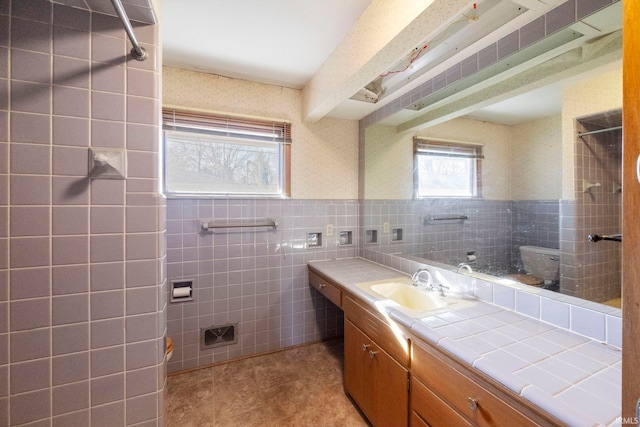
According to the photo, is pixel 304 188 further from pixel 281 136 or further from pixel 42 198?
pixel 42 198

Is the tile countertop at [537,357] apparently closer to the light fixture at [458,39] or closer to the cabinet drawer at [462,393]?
the cabinet drawer at [462,393]

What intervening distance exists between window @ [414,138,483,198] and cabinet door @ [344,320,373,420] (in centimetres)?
121

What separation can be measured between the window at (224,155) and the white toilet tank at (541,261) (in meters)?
1.73

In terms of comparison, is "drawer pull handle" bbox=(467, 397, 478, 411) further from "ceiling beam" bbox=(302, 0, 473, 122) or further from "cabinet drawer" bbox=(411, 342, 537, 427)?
"ceiling beam" bbox=(302, 0, 473, 122)

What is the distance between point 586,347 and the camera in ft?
3.12

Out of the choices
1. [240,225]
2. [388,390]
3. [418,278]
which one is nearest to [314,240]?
[240,225]

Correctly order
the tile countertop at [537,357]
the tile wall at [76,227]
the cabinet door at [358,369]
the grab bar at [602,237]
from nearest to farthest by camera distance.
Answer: the tile countertop at [537,357] < the tile wall at [76,227] < the grab bar at [602,237] < the cabinet door at [358,369]

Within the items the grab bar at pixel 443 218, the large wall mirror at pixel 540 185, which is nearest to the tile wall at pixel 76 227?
the large wall mirror at pixel 540 185

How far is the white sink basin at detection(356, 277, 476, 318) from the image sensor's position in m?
1.35

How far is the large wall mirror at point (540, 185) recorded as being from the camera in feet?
3.43

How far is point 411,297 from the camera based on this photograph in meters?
1.71

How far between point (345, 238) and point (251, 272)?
3.09 feet

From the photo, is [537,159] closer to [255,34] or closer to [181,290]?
[255,34]

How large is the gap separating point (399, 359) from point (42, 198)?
61.1 inches
